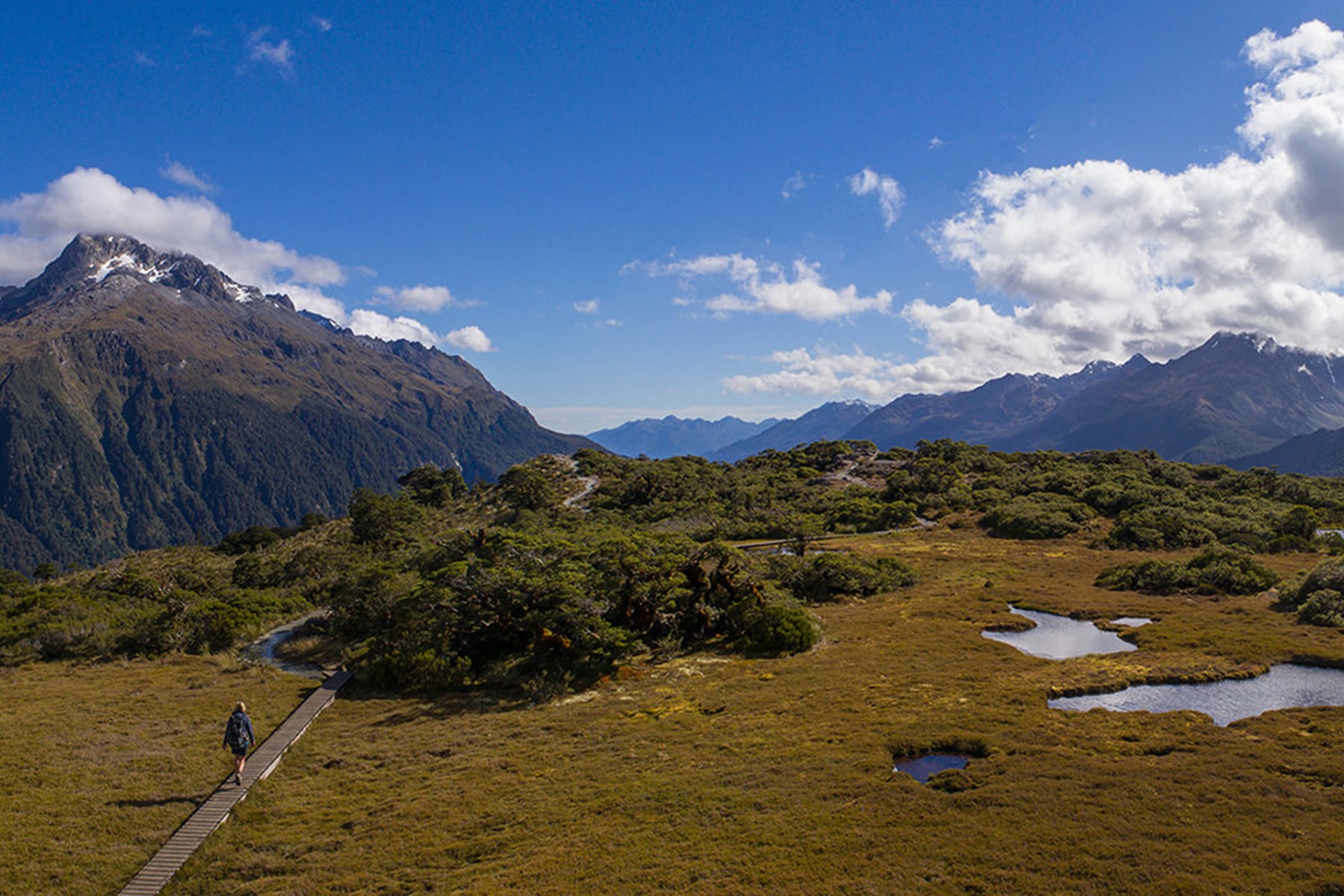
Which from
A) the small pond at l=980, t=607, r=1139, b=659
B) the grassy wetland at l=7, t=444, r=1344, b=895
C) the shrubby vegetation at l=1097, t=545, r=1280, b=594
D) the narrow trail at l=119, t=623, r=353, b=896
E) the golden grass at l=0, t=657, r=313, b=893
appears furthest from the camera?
the shrubby vegetation at l=1097, t=545, r=1280, b=594

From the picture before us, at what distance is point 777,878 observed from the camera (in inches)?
574

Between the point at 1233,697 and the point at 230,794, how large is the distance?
117ft

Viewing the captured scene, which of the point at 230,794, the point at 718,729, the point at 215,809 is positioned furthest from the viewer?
the point at 718,729

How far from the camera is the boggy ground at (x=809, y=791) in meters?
14.7

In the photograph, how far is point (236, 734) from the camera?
21516 mm

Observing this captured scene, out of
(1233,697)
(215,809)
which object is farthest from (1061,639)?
(215,809)

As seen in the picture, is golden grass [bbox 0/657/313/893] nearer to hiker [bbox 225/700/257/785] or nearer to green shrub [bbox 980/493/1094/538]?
hiker [bbox 225/700/257/785]

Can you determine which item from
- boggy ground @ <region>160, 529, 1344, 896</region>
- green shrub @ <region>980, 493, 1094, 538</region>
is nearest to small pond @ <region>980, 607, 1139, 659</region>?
boggy ground @ <region>160, 529, 1344, 896</region>

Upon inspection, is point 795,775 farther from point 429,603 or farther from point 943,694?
point 429,603

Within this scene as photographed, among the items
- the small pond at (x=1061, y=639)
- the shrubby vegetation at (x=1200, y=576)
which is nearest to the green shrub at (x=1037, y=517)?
the shrubby vegetation at (x=1200, y=576)

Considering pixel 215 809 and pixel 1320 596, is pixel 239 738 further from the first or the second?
pixel 1320 596

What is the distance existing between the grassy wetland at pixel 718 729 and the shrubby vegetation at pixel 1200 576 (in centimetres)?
20

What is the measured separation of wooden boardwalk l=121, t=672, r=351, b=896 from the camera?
55.0ft

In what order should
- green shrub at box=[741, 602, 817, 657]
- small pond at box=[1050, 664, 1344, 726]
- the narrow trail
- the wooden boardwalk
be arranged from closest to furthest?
1. the wooden boardwalk
2. the narrow trail
3. small pond at box=[1050, 664, 1344, 726]
4. green shrub at box=[741, 602, 817, 657]
